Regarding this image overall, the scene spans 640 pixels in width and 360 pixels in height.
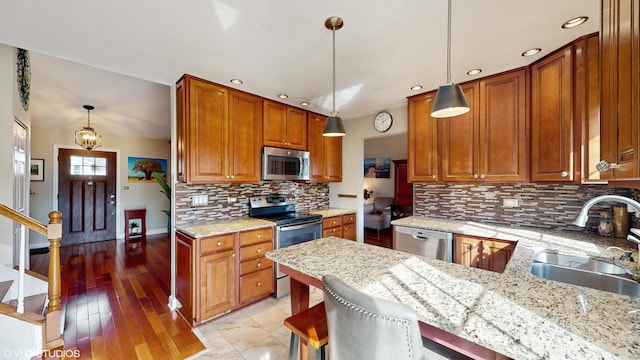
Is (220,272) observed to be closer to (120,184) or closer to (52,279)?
(52,279)

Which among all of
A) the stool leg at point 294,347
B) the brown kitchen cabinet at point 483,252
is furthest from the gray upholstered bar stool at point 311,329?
the brown kitchen cabinet at point 483,252

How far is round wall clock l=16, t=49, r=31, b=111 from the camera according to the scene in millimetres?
2410

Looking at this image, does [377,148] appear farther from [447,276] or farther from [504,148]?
[447,276]

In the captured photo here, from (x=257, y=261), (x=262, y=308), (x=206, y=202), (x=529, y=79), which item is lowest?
(x=262, y=308)

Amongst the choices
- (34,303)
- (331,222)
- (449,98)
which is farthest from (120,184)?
(449,98)

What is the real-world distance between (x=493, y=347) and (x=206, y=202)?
283 cm

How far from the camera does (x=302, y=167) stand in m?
3.46

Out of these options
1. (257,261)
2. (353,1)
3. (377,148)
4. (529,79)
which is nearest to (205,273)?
(257,261)

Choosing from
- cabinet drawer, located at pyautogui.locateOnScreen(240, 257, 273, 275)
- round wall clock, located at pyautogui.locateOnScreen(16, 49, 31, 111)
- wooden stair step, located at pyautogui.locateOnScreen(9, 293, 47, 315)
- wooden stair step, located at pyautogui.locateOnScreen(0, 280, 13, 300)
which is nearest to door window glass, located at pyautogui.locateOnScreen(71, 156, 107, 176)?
round wall clock, located at pyautogui.locateOnScreen(16, 49, 31, 111)

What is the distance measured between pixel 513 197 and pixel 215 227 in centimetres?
312

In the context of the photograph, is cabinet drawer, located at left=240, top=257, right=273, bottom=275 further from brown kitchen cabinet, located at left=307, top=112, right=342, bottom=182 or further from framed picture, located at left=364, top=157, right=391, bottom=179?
framed picture, located at left=364, top=157, right=391, bottom=179

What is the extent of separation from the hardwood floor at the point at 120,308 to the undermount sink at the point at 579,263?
8.84 feet

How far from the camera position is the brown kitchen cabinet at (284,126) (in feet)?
10.2

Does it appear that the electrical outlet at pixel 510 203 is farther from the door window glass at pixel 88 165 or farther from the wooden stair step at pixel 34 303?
the door window glass at pixel 88 165
